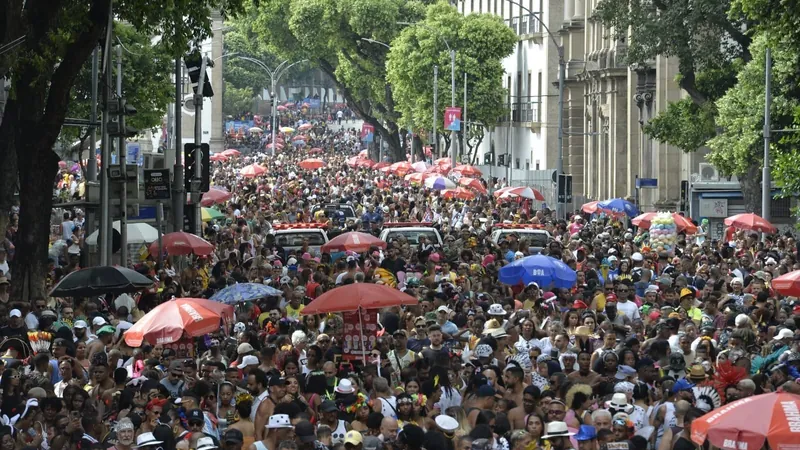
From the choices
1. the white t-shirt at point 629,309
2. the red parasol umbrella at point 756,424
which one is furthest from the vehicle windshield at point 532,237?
the red parasol umbrella at point 756,424

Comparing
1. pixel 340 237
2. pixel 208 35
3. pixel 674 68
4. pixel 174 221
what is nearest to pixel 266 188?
pixel 674 68

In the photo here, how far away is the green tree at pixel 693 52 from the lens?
1566 inches

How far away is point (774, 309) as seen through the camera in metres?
21.0

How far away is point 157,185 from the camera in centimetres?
2930

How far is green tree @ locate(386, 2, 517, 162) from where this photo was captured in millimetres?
75062

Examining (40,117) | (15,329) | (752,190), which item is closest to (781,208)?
(752,190)

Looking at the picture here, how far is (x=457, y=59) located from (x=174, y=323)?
58875mm

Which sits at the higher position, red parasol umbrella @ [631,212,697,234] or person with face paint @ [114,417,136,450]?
red parasol umbrella @ [631,212,697,234]

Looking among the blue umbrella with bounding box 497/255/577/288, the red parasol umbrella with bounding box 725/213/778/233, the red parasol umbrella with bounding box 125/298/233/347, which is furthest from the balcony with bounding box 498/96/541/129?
the red parasol umbrella with bounding box 125/298/233/347

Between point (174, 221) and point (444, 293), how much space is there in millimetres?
12573

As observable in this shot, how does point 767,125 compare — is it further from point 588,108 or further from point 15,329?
point 588,108

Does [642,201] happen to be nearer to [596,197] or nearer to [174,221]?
[596,197]

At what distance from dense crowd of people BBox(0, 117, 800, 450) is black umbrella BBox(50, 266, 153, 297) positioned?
22 cm

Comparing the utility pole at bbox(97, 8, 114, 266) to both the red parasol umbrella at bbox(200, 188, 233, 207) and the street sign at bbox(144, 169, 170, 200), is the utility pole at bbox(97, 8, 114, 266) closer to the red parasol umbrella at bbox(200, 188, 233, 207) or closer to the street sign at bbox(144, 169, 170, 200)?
the street sign at bbox(144, 169, 170, 200)
